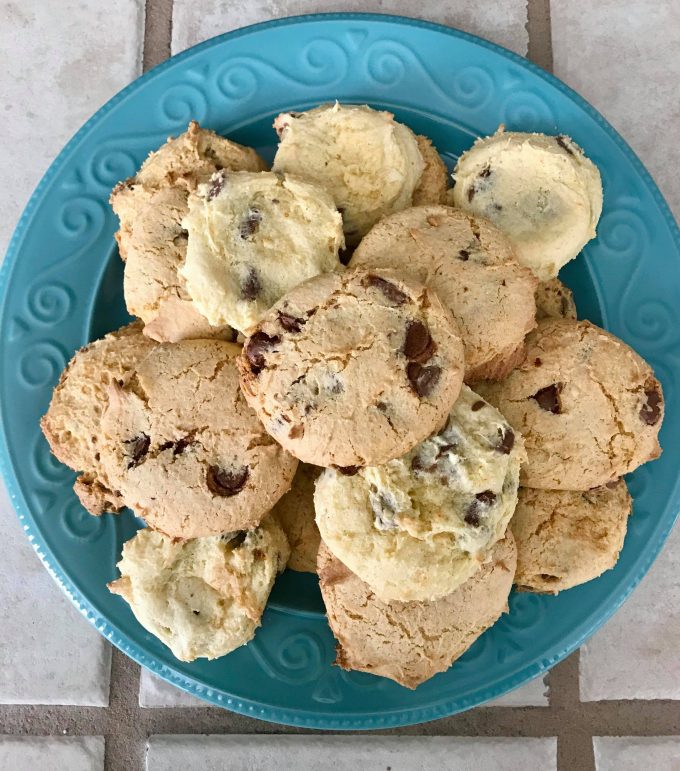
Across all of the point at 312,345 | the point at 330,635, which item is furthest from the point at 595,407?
the point at 330,635

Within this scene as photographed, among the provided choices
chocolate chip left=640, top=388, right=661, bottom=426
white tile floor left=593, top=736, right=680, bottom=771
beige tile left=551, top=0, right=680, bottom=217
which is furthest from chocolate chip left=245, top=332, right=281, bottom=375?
white tile floor left=593, top=736, right=680, bottom=771

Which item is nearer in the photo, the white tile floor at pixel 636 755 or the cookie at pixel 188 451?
the cookie at pixel 188 451

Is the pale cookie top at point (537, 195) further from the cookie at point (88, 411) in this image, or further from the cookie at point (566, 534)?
the cookie at point (88, 411)

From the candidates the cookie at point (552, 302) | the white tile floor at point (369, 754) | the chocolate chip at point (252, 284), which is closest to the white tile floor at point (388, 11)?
the cookie at point (552, 302)

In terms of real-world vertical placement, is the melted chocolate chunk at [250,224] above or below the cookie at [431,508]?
above

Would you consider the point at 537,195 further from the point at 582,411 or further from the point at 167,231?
the point at 167,231

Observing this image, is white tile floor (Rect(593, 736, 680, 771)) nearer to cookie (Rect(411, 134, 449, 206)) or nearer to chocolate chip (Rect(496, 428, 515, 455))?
chocolate chip (Rect(496, 428, 515, 455))
